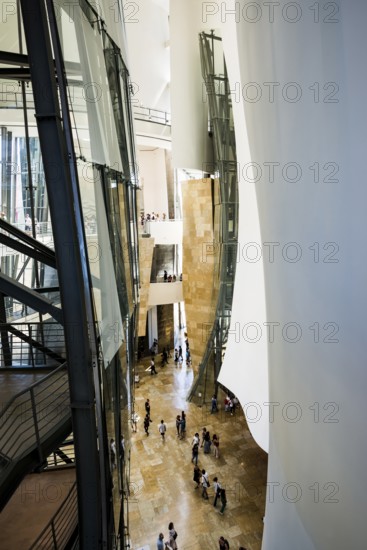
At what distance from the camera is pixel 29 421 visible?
4074mm

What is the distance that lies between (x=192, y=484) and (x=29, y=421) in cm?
744

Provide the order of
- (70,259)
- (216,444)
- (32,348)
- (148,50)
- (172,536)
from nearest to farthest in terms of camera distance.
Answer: (70,259) < (32,348) < (172,536) < (216,444) < (148,50)

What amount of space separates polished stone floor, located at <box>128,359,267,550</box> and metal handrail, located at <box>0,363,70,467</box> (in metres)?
5.47

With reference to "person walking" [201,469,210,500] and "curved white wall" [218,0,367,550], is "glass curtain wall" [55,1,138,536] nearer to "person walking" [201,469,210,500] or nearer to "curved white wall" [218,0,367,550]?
"curved white wall" [218,0,367,550]

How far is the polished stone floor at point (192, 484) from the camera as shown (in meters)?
8.30

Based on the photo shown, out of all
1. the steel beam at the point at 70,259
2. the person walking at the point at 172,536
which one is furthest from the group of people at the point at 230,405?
the steel beam at the point at 70,259

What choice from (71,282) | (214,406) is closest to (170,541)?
(214,406)

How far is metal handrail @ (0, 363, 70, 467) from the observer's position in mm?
3430

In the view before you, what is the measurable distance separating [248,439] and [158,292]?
978 centimetres

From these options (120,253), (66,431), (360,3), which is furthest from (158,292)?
(360,3)

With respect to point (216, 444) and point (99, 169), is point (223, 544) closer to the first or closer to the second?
point (216, 444)

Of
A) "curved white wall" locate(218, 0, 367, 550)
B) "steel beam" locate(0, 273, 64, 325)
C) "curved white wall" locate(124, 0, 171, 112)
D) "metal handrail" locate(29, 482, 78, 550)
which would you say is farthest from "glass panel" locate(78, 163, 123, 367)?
"curved white wall" locate(124, 0, 171, 112)

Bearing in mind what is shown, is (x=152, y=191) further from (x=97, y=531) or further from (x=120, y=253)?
(x=97, y=531)

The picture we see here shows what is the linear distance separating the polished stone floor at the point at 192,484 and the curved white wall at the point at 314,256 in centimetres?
519
